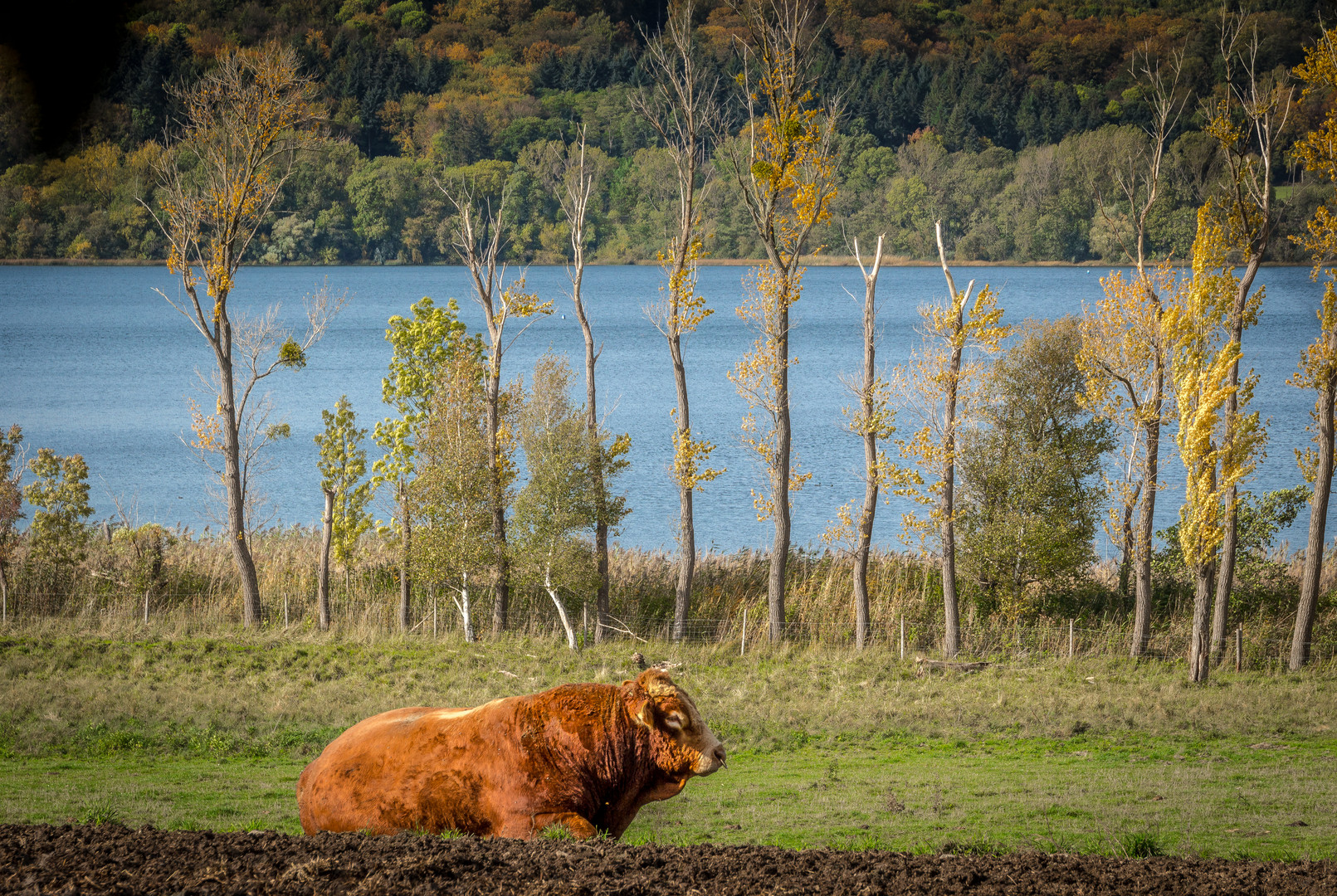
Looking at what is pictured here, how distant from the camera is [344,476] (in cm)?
2608

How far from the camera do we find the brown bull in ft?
23.5

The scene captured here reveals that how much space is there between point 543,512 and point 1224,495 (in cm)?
1468

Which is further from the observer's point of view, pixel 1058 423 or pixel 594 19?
pixel 594 19

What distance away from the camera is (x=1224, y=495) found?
23.8 m

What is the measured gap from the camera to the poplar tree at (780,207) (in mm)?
26297

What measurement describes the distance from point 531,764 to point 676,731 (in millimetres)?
943

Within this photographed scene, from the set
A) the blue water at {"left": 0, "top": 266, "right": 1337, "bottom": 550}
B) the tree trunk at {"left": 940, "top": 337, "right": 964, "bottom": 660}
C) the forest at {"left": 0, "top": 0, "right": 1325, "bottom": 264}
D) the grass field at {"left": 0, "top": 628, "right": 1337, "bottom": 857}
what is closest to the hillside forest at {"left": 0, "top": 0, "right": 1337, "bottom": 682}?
the tree trunk at {"left": 940, "top": 337, "right": 964, "bottom": 660}

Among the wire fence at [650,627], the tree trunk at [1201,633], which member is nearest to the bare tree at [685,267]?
the wire fence at [650,627]

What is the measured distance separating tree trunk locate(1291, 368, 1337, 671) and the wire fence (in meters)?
0.49

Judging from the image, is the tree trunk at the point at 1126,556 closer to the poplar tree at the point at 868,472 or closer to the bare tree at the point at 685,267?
the poplar tree at the point at 868,472

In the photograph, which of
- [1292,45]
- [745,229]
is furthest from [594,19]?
[1292,45]

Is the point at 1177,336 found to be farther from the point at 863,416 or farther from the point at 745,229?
the point at 745,229

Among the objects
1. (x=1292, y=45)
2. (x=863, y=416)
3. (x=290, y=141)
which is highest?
(x=1292, y=45)

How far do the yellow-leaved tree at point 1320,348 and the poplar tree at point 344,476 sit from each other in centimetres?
1998
